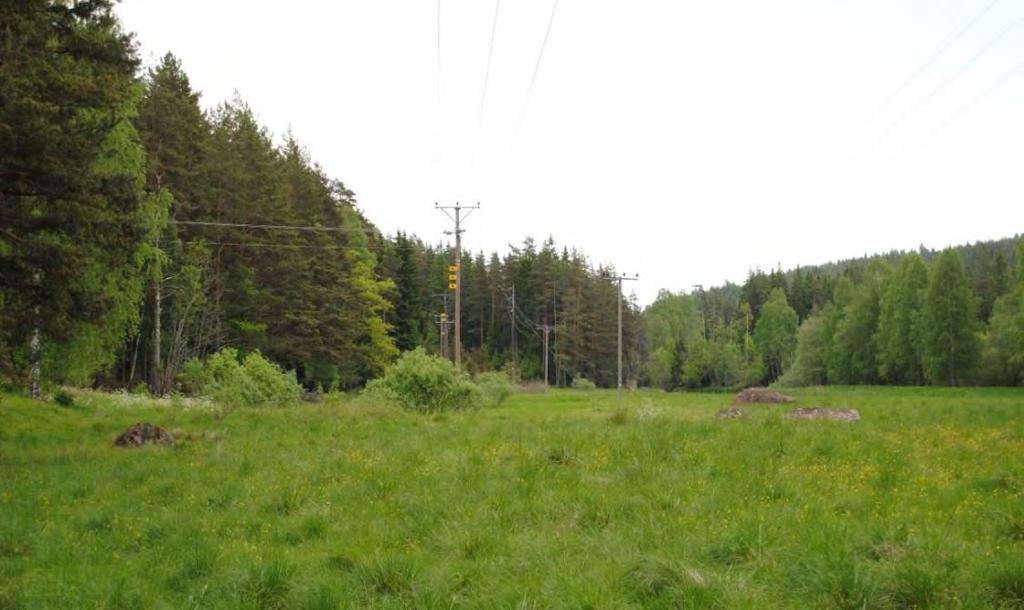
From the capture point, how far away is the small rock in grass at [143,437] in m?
16.5

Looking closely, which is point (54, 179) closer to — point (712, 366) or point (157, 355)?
point (157, 355)

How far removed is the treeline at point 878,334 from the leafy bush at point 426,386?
167 feet

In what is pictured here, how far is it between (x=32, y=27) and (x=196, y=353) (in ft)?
117

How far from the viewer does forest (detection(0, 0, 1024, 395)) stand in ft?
46.5

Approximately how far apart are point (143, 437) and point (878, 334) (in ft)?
264

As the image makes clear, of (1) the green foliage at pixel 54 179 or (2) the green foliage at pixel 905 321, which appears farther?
(2) the green foliage at pixel 905 321

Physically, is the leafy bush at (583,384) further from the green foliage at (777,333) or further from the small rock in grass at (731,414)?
the small rock in grass at (731,414)

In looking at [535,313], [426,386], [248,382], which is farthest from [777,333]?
[248,382]

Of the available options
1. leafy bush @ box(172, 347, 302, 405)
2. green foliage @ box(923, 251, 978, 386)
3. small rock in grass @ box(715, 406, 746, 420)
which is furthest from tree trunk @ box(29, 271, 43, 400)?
green foliage @ box(923, 251, 978, 386)

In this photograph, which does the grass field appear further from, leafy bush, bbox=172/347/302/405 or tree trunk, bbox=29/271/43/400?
leafy bush, bbox=172/347/302/405

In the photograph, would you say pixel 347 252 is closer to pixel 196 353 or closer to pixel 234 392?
pixel 196 353

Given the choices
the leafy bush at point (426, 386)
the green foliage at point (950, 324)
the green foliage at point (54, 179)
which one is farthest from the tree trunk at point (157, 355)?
the green foliage at point (950, 324)

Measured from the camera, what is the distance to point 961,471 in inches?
428

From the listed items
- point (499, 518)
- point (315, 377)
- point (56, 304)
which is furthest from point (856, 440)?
point (315, 377)
